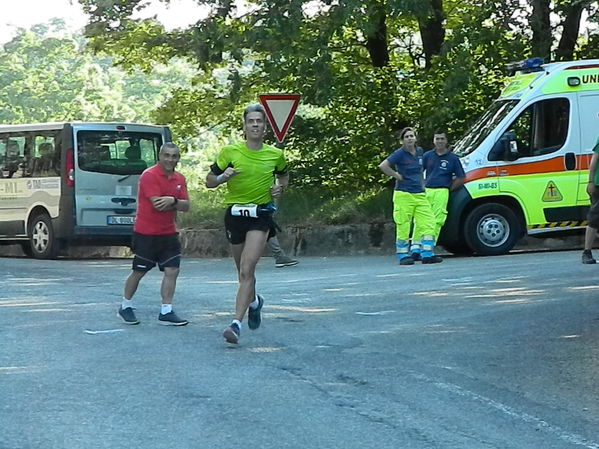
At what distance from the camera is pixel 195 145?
3028 cm

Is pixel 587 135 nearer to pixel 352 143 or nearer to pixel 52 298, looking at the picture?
pixel 352 143

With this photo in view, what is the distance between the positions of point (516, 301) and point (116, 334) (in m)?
3.94

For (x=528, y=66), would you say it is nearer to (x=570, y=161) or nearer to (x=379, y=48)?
(x=570, y=161)

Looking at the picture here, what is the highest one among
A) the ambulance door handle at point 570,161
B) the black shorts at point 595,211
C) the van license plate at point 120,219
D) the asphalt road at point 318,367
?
the ambulance door handle at point 570,161

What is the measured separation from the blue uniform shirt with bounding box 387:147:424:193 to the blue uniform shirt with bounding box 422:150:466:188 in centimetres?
80

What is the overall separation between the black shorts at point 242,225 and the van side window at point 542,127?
968 centimetres

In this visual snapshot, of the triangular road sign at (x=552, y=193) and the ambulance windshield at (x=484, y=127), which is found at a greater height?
the ambulance windshield at (x=484, y=127)

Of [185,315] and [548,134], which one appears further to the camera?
[548,134]

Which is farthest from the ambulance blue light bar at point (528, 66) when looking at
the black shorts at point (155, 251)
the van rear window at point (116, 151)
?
the black shorts at point (155, 251)

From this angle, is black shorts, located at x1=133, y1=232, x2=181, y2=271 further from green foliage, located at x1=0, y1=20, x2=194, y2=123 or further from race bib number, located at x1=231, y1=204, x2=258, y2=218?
green foliage, located at x1=0, y1=20, x2=194, y2=123

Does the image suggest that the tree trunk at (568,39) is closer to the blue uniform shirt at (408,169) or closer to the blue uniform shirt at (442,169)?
the blue uniform shirt at (442,169)

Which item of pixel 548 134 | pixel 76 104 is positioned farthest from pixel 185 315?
pixel 76 104

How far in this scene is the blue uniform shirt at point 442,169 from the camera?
748 inches

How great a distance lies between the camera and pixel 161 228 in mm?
11984
